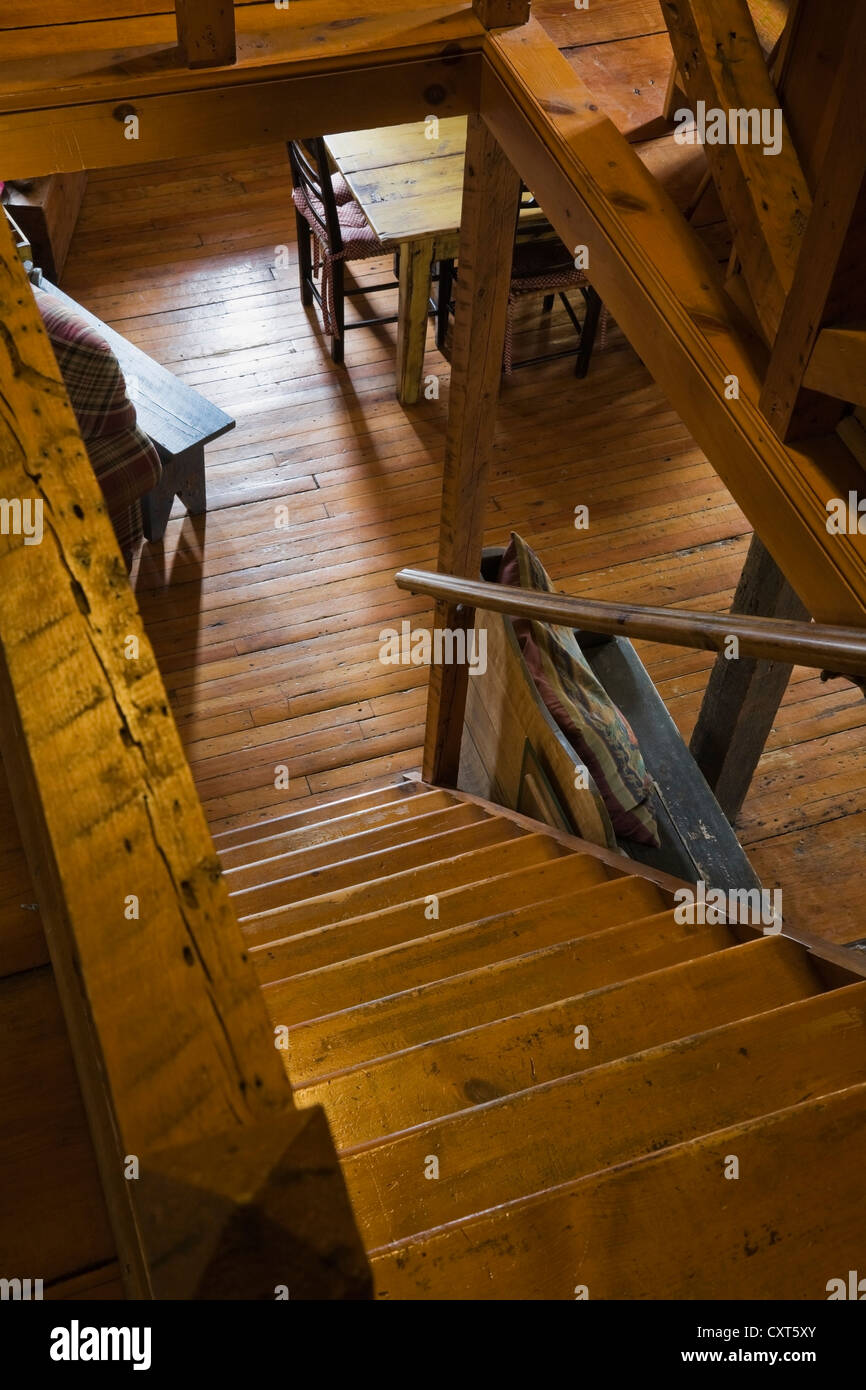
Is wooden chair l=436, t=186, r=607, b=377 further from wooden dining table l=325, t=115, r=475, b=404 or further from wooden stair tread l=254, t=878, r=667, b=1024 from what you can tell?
wooden stair tread l=254, t=878, r=667, b=1024

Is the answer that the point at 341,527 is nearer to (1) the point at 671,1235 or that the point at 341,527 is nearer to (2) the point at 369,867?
(2) the point at 369,867

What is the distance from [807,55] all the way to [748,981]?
4.78ft

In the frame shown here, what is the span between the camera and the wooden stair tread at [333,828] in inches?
148

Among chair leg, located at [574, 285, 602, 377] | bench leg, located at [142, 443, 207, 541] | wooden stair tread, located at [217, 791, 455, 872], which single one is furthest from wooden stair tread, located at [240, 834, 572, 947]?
chair leg, located at [574, 285, 602, 377]

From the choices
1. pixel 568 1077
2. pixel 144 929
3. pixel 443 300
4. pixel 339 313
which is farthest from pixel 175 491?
pixel 144 929

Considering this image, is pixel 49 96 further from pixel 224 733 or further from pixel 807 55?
pixel 224 733

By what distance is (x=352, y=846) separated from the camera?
11.2ft

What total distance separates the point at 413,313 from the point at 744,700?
2517 mm

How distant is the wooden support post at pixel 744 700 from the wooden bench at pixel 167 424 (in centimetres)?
222

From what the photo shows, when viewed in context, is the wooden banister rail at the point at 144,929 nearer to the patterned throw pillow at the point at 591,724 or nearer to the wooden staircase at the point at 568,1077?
the wooden staircase at the point at 568,1077

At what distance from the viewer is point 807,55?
162 cm

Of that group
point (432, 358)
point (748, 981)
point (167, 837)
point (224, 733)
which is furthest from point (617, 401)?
point (167, 837)

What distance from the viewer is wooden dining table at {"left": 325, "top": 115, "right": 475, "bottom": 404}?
4570 millimetres

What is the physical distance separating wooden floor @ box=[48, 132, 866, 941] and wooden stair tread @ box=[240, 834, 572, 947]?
1.23 m
